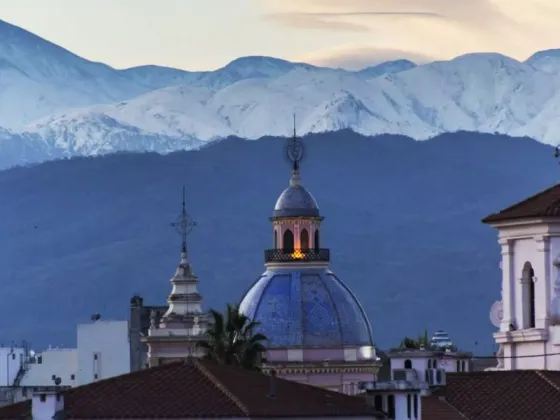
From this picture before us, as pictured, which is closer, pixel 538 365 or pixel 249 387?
pixel 249 387

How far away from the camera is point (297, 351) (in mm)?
116000

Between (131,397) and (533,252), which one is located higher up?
(533,252)

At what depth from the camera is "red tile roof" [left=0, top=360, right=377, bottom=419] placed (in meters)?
67.8

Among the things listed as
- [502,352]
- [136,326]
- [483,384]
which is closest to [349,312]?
[502,352]

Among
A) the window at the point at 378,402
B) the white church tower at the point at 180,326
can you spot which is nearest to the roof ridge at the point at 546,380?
the window at the point at 378,402

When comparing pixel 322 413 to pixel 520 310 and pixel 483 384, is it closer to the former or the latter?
pixel 483 384

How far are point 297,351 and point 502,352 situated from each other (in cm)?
2258

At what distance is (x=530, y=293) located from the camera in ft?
304

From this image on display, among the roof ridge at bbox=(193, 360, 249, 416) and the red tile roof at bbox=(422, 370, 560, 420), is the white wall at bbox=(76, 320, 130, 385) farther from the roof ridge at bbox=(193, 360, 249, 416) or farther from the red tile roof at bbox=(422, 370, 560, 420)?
the roof ridge at bbox=(193, 360, 249, 416)

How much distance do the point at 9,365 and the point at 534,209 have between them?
320ft

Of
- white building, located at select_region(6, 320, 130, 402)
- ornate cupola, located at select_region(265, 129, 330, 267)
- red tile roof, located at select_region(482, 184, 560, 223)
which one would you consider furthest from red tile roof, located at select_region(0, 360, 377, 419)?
white building, located at select_region(6, 320, 130, 402)

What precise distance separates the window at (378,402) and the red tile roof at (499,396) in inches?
156

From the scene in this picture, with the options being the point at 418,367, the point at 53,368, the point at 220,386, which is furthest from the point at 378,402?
the point at 53,368

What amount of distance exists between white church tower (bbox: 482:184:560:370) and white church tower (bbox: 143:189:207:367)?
29077 mm
